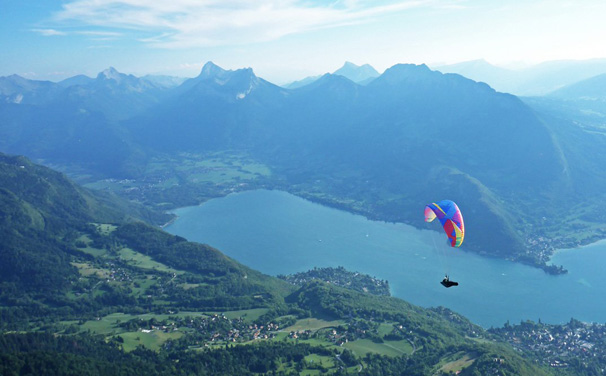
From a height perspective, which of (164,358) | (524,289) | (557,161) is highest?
(557,161)

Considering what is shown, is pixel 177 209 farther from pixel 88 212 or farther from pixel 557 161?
pixel 557 161

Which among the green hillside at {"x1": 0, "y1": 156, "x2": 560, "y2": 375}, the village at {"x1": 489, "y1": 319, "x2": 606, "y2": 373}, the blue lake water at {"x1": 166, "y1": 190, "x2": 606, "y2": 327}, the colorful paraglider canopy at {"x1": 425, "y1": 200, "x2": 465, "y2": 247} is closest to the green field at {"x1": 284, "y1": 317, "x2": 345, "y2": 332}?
the green hillside at {"x1": 0, "y1": 156, "x2": 560, "y2": 375}

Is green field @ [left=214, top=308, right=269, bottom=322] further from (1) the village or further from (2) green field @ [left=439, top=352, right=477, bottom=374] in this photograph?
(1) the village

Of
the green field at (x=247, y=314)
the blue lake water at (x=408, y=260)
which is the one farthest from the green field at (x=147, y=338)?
the blue lake water at (x=408, y=260)

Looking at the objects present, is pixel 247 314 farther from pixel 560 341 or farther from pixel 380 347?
pixel 560 341

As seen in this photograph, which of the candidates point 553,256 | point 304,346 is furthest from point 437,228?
point 304,346
